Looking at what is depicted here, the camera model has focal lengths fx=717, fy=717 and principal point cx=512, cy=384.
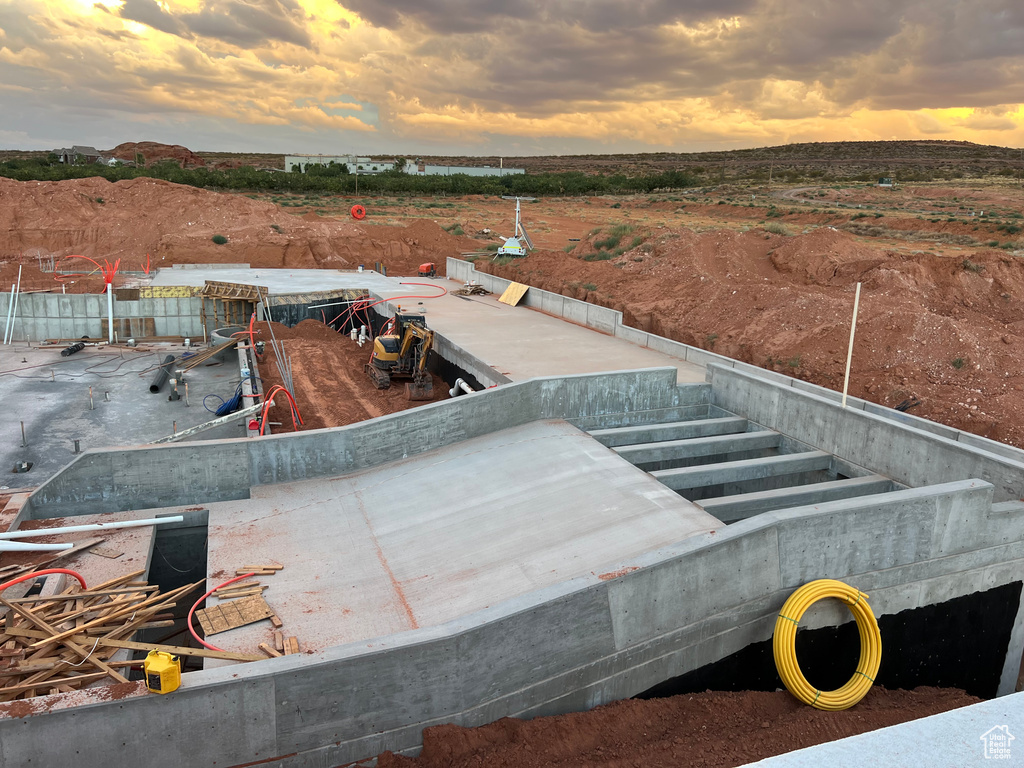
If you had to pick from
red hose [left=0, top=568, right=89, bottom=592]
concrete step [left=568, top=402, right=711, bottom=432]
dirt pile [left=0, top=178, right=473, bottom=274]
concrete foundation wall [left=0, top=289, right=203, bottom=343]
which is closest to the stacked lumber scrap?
red hose [left=0, top=568, right=89, bottom=592]

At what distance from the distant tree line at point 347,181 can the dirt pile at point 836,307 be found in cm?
5009

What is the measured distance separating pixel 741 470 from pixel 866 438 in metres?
1.92

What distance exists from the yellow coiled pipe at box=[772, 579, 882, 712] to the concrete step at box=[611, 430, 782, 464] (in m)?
3.86

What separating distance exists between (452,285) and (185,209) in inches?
913

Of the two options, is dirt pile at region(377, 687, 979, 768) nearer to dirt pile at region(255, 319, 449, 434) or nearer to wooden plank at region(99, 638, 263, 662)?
wooden plank at region(99, 638, 263, 662)

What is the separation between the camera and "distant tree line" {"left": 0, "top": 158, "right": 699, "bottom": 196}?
214ft

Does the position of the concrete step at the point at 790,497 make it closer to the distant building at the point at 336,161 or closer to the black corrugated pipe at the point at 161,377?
the black corrugated pipe at the point at 161,377

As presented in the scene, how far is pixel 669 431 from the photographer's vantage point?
12.9 meters

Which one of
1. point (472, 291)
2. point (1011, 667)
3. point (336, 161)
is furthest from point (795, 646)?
point (336, 161)

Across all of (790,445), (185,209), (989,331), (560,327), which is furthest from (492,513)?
(185,209)

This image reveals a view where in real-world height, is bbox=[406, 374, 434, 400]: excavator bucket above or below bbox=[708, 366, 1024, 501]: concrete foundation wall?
below

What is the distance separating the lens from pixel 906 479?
10344mm

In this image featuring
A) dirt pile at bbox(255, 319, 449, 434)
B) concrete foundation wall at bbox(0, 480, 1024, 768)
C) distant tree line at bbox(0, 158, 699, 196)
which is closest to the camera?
concrete foundation wall at bbox(0, 480, 1024, 768)

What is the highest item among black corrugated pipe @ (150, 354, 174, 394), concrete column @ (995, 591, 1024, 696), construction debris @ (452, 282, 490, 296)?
construction debris @ (452, 282, 490, 296)
